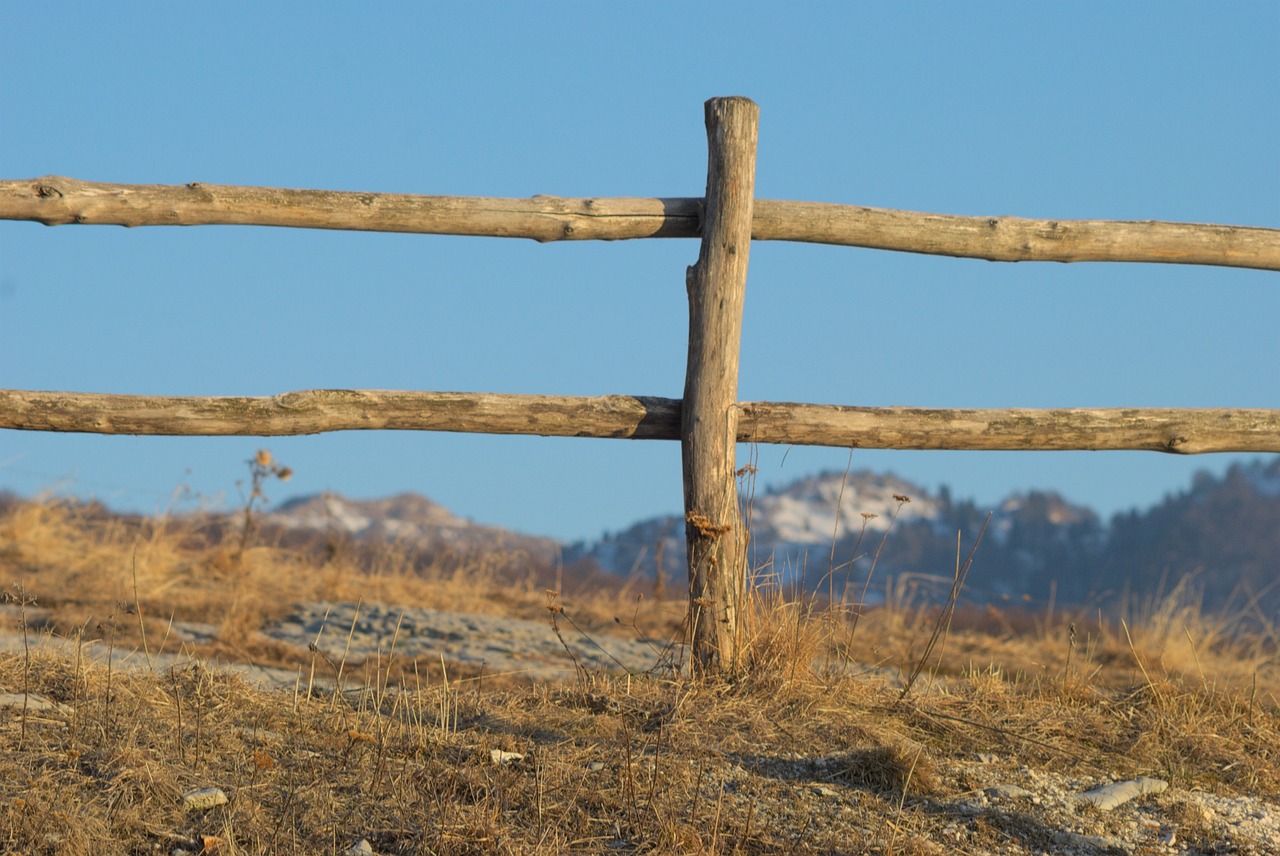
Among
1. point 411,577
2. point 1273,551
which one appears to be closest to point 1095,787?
point 411,577

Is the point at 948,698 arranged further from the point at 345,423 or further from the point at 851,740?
the point at 345,423

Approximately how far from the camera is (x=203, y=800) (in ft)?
9.66

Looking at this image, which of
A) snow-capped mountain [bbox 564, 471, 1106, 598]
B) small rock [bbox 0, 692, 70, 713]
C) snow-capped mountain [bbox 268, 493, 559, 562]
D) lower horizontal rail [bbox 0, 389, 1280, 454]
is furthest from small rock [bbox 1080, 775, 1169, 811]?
snow-capped mountain [bbox 564, 471, 1106, 598]

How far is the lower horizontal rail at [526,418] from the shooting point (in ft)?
14.1

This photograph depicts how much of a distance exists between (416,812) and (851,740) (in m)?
1.50

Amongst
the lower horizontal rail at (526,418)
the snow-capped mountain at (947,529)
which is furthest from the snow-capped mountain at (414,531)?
the snow-capped mountain at (947,529)

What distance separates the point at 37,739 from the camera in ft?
10.9

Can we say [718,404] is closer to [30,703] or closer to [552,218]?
[552,218]

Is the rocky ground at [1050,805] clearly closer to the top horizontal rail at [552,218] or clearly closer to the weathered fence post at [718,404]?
the weathered fence post at [718,404]

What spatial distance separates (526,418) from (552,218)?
836mm

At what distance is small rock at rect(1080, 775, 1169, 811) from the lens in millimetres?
3422

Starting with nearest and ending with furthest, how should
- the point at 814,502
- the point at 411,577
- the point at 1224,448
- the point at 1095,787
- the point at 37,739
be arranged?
the point at 37,739 → the point at 1095,787 → the point at 1224,448 → the point at 411,577 → the point at 814,502

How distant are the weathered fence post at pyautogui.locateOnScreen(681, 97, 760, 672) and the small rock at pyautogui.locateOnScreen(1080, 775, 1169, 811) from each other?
52.3 inches

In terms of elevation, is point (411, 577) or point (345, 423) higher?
point (345, 423)
